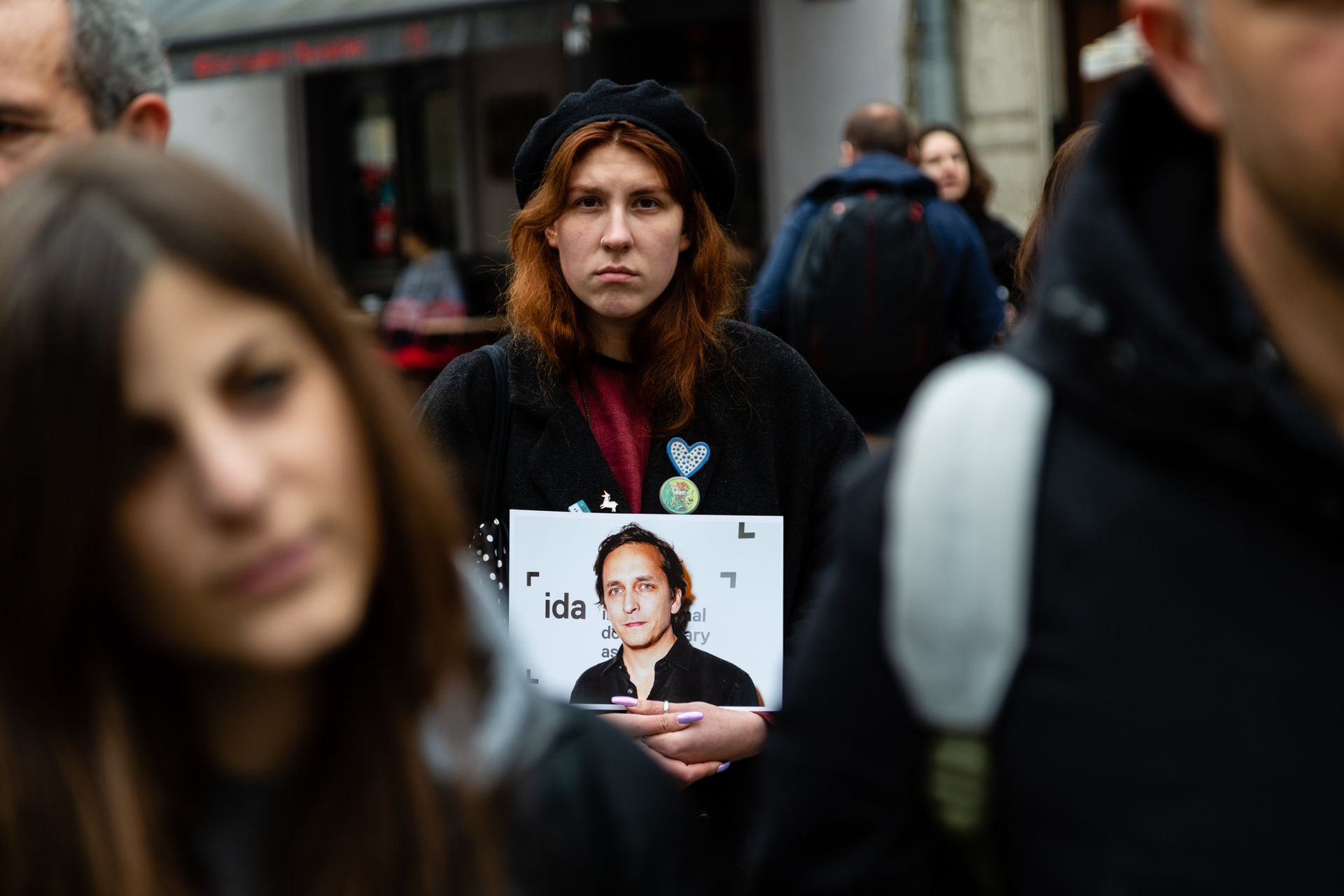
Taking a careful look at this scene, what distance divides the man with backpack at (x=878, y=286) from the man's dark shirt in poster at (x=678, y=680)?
249 cm

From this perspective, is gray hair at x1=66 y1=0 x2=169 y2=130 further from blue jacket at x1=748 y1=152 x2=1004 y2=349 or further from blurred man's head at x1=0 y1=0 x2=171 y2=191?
blue jacket at x1=748 y1=152 x2=1004 y2=349

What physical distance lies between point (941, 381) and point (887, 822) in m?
0.38

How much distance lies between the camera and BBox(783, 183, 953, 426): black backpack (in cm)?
487

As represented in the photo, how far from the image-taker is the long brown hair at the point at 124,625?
4.00 ft

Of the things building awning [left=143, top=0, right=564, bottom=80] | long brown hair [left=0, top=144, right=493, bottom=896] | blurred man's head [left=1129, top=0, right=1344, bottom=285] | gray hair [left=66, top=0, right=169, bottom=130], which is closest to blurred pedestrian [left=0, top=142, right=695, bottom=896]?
long brown hair [left=0, top=144, right=493, bottom=896]

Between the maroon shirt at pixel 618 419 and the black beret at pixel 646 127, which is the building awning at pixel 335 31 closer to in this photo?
the black beret at pixel 646 127

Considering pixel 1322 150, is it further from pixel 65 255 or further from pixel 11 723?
pixel 11 723

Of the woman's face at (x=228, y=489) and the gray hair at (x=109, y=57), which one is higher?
the gray hair at (x=109, y=57)

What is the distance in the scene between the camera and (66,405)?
121 centimetres

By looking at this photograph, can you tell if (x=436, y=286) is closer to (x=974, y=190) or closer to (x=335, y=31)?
(x=335, y=31)

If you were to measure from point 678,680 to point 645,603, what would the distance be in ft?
0.45

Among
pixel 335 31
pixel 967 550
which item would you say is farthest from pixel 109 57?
pixel 335 31

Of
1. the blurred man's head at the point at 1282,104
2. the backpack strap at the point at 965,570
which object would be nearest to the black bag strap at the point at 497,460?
the backpack strap at the point at 965,570

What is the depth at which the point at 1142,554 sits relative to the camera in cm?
121
